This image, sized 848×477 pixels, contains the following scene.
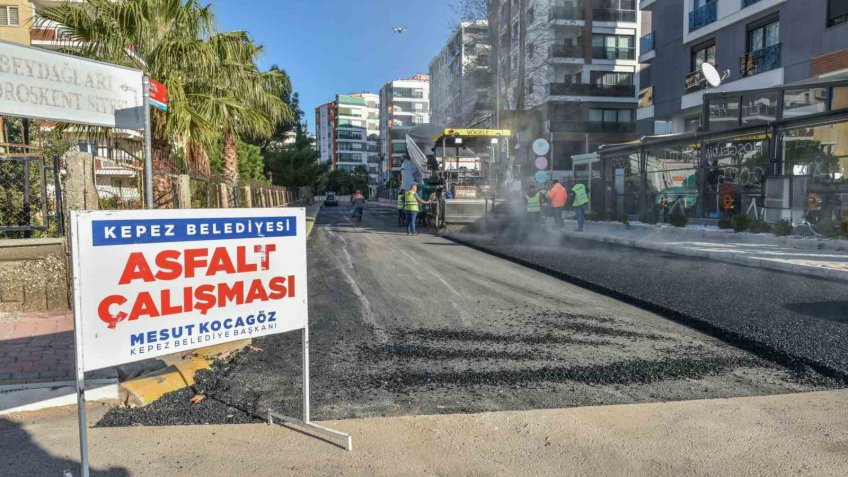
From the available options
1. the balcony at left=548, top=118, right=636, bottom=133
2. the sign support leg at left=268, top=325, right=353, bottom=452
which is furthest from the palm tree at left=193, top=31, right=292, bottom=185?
the balcony at left=548, top=118, right=636, bottom=133

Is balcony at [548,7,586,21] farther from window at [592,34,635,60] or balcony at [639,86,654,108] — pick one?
balcony at [639,86,654,108]

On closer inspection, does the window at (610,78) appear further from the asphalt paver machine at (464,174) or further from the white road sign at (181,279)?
the white road sign at (181,279)

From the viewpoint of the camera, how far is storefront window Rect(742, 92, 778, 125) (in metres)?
16.8

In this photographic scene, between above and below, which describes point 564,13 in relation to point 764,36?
above

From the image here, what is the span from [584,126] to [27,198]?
46497 mm

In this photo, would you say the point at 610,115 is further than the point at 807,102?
Yes

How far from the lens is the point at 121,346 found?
312cm

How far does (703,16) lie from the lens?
27.0 metres

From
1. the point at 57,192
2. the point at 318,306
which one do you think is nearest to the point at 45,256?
the point at 57,192

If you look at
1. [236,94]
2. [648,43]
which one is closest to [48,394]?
[236,94]

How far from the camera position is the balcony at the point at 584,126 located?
160 feet

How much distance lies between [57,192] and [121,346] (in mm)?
5112

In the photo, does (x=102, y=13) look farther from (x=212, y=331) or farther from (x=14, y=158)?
(x=212, y=331)

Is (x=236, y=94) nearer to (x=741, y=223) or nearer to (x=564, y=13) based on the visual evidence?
(x=741, y=223)
